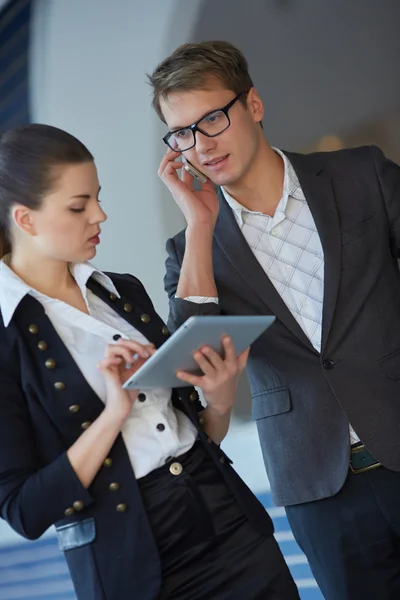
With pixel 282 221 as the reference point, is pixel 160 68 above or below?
above

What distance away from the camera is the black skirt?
5.42 feet

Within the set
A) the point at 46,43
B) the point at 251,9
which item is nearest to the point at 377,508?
the point at 251,9

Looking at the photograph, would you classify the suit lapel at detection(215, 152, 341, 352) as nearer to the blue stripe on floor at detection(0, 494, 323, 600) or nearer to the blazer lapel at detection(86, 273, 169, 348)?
the blazer lapel at detection(86, 273, 169, 348)

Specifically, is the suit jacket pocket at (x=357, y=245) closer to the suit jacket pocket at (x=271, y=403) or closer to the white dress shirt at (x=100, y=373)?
the suit jacket pocket at (x=271, y=403)

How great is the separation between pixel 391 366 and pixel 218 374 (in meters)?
0.58

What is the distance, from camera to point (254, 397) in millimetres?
2211

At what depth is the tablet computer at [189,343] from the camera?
1.47 meters

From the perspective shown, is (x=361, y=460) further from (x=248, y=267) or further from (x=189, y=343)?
(x=189, y=343)

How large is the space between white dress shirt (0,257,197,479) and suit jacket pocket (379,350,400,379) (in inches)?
22.2

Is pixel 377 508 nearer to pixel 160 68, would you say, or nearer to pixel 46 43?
pixel 160 68

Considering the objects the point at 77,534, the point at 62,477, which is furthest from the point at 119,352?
the point at 77,534

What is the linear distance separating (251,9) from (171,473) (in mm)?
2158

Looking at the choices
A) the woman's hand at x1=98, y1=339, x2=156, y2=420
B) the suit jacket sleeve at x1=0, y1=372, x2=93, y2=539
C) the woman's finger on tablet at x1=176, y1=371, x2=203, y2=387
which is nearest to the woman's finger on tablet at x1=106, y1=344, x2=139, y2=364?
the woman's hand at x1=98, y1=339, x2=156, y2=420

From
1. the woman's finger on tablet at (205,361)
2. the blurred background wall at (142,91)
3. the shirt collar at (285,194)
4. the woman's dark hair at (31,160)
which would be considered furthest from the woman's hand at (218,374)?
the blurred background wall at (142,91)
